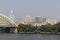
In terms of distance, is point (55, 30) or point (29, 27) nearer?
point (55, 30)

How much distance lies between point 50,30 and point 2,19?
2788 centimetres

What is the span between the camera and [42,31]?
11794 centimetres

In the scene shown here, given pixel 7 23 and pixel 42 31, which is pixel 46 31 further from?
pixel 7 23

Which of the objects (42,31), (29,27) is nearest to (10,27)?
(29,27)

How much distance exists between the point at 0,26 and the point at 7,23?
14.0ft

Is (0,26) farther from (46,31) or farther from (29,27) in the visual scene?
(46,31)

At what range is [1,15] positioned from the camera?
420 feet

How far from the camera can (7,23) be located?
132m

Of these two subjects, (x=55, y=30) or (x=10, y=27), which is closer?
(x=55, y=30)

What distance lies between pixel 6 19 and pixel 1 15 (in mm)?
3341

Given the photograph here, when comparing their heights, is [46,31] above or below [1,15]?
below

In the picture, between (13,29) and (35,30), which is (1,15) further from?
(35,30)

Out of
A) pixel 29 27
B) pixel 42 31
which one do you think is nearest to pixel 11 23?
pixel 29 27

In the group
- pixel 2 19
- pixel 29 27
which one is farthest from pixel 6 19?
pixel 29 27
